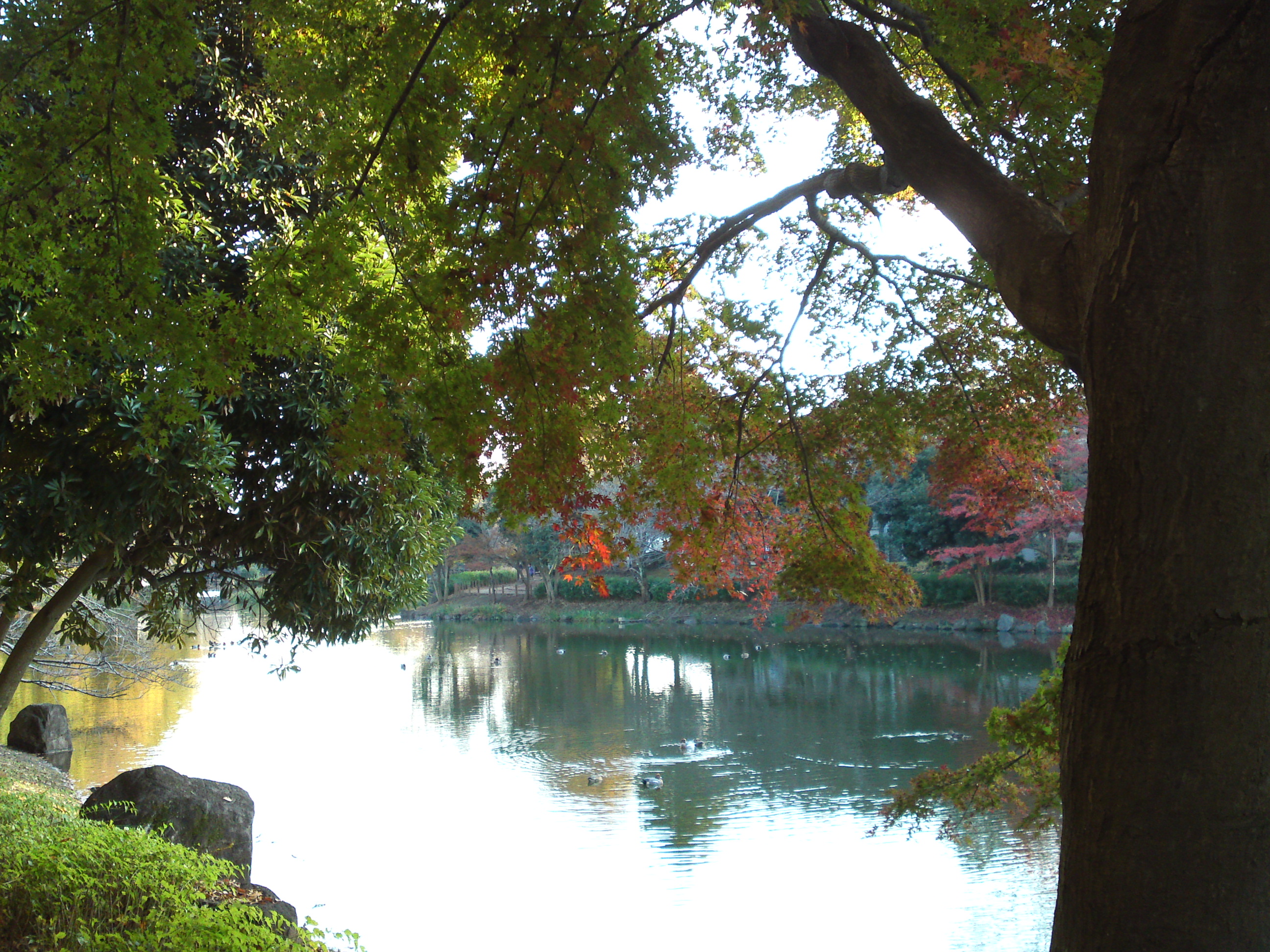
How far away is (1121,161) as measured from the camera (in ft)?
5.64

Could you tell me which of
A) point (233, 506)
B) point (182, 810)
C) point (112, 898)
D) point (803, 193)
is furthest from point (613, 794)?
point (803, 193)

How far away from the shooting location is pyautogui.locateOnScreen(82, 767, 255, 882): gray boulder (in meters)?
6.25

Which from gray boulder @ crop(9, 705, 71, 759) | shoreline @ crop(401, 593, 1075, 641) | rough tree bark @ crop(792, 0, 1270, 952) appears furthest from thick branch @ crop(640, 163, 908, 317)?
shoreline @ crop(401, 593, 1075, 641)

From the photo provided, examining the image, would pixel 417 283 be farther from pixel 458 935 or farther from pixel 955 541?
pixel 955 541

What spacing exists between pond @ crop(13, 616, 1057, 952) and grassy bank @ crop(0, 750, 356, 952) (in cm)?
291

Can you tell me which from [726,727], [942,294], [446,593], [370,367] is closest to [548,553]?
[446,593]

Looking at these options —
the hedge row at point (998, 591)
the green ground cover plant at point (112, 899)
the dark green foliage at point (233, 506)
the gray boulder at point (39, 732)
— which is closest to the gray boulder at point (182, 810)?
the dark green foliage at point (233, 506)

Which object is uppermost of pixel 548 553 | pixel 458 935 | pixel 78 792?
pixel 548 553

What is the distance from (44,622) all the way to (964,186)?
611 centimetres

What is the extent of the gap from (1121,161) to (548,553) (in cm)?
2519

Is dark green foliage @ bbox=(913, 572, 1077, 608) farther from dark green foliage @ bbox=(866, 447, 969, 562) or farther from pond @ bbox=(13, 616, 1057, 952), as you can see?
pond @ bbox=(13, 616, 1057, 952)

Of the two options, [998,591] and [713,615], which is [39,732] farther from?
[998,591]

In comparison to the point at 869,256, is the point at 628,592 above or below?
below

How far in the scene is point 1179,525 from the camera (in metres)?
1.57
